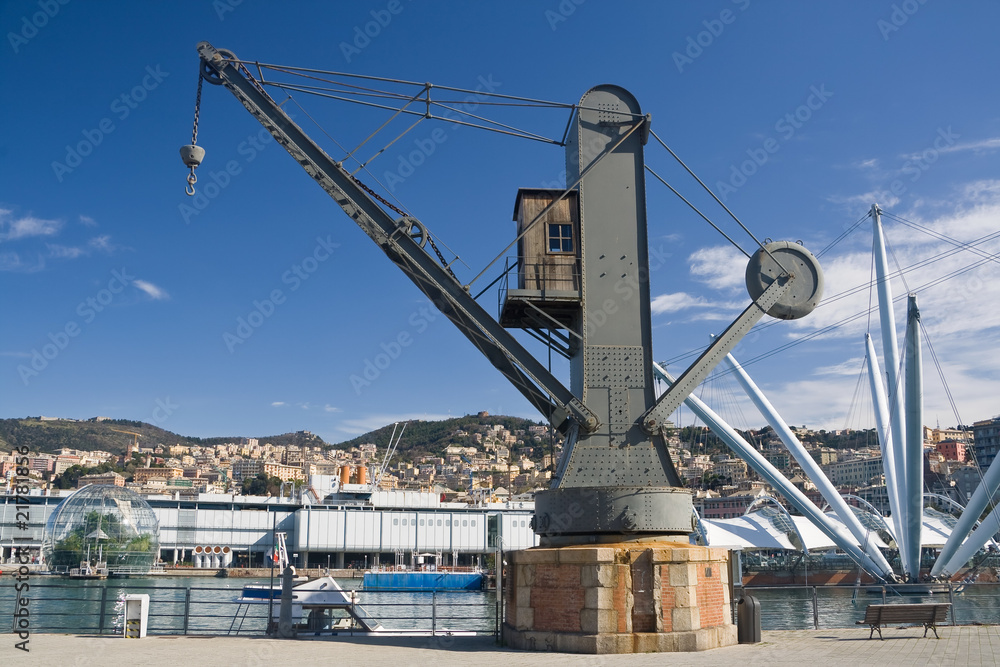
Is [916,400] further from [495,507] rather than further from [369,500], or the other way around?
[369,500]

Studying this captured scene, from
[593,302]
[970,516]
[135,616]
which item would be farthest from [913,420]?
[135,616]

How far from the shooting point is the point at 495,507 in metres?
106

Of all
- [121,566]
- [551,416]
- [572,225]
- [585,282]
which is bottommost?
[121,566]

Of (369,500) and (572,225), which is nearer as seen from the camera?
(572,225)

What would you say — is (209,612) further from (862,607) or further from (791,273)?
(791,273)

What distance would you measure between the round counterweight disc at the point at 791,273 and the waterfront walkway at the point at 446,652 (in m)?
6.12

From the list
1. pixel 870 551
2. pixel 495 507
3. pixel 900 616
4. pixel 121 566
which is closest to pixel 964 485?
pixel 495 507

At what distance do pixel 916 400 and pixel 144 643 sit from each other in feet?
137

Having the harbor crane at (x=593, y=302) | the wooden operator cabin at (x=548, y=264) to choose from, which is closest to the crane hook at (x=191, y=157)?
the harbor crane at (x=593, y=302)

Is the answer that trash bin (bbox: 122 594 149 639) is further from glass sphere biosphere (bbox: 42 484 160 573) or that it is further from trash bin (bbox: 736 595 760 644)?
glass sphere biosphere (bbox: 42 484 160 573)

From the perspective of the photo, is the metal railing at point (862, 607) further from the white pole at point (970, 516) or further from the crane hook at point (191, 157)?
the crane hook at point (191, 157)

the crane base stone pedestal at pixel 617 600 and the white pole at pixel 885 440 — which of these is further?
the white pole at pixel 885 440

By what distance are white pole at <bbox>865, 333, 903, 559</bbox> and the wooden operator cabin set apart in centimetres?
4108

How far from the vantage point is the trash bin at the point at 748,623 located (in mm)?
13078
